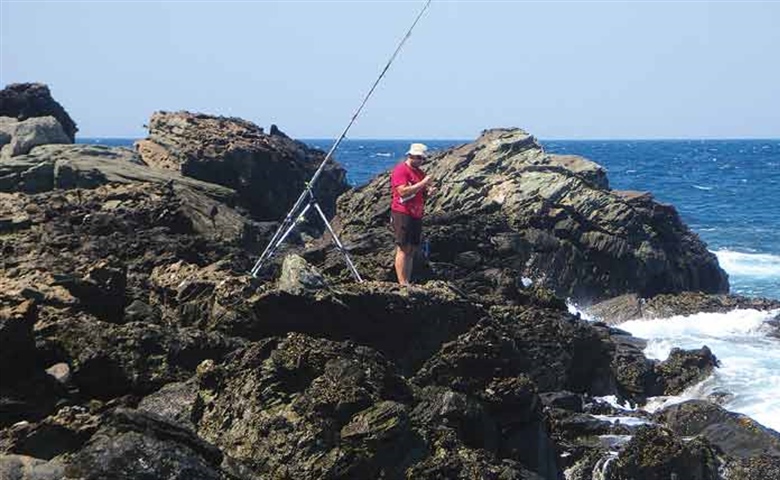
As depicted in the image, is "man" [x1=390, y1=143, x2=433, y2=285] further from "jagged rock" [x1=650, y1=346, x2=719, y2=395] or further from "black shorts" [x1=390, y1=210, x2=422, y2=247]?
"jagged rock" [x1=650, y1=346, x2=719, y2=395]

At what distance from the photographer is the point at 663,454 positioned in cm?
827

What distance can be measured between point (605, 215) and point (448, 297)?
1236cm

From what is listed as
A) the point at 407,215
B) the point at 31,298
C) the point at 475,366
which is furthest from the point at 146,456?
the point at 407,215

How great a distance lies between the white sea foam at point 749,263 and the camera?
2796cm

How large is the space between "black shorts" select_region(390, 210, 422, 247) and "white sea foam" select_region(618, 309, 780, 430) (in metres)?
3.68

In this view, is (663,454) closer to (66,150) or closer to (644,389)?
(644,389)

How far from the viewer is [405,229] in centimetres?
1152

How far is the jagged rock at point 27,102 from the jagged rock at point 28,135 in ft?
10.1

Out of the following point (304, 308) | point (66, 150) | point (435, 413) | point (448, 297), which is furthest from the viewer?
point (66, 150)

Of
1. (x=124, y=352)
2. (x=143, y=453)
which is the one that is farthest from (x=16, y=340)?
(x=143, y=453)

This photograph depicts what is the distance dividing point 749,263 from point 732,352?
1394 centimetres

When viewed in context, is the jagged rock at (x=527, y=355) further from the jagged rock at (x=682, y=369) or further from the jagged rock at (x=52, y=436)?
the jagged rock at (x=52, y=436)

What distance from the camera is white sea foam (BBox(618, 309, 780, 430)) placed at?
1338cm

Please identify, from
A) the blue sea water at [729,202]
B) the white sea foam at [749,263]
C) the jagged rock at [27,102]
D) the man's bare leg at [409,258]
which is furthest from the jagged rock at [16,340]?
the white sea foam at [749,263]
